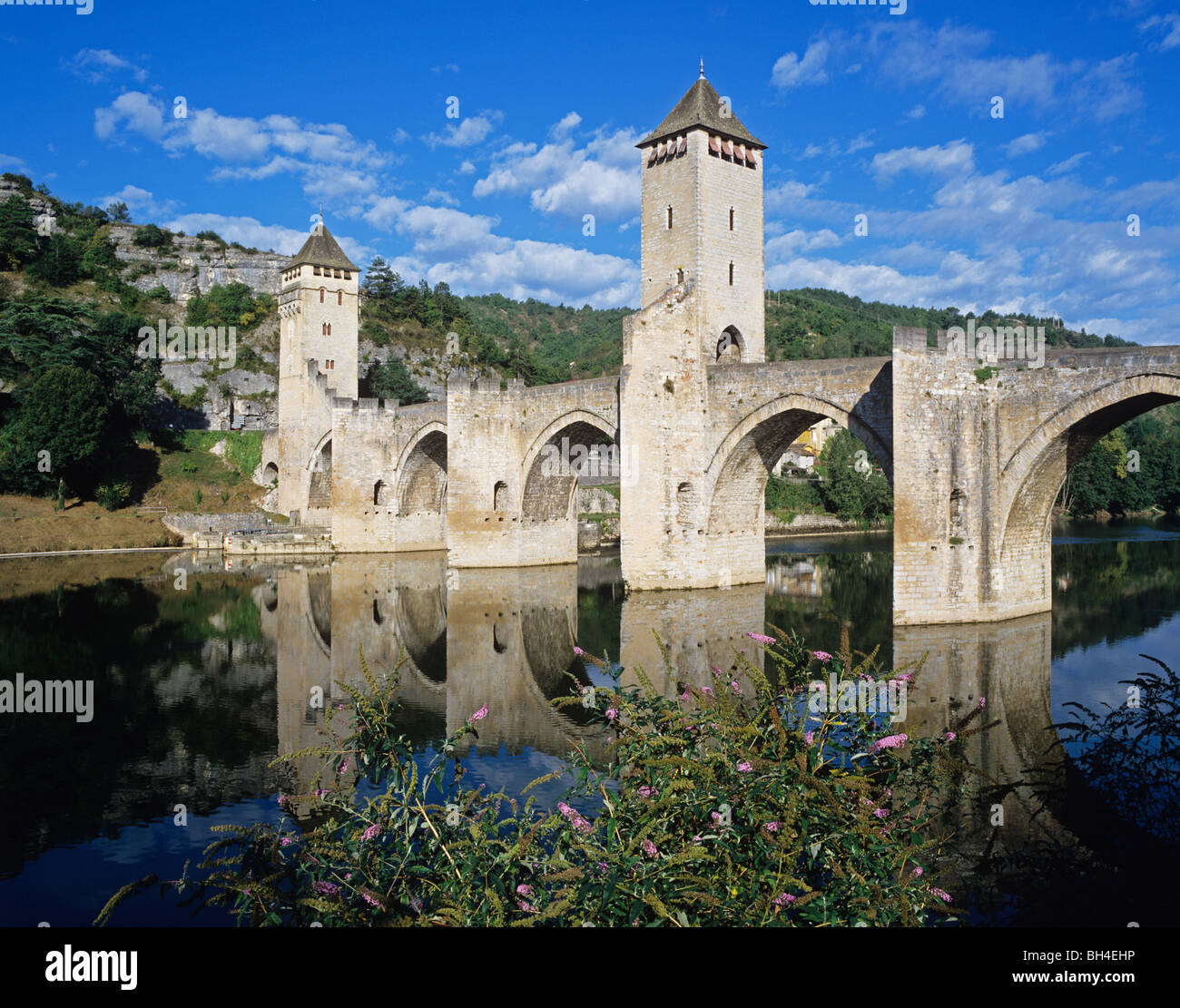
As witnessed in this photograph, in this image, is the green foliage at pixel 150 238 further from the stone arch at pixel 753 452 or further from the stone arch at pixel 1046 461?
the stone arch at pixel 1046 461

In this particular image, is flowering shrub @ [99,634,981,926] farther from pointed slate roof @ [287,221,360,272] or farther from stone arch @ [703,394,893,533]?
pointed slate roof @ [287,221,360,272]

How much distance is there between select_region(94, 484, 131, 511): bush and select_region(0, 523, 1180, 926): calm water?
348 inches

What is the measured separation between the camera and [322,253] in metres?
39.9

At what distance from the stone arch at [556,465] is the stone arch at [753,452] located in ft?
15.9

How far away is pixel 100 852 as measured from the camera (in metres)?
6.97

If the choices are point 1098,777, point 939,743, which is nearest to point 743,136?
point 1098,777

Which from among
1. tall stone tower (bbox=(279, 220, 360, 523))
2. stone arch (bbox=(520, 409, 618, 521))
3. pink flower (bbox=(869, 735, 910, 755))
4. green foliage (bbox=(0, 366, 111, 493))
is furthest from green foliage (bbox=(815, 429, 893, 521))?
pink flower (bbox=(869, 735, 910, 755))

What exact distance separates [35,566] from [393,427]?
12378 millimetres

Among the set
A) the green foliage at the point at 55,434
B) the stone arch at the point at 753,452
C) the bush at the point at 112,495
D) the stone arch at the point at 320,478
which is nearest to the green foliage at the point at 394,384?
the stone arch at the point at 320,478

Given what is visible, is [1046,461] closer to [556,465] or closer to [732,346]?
[732,346]

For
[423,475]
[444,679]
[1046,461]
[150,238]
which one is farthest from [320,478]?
[150,238]

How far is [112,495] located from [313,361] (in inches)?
388
